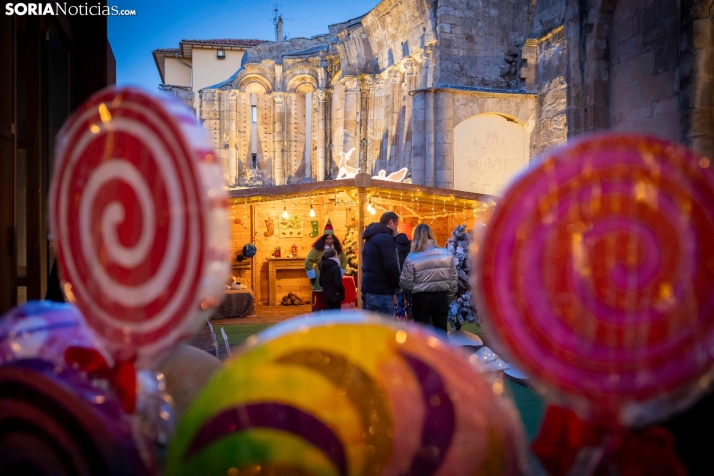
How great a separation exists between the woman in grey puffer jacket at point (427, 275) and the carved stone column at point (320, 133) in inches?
981

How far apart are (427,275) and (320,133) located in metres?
25.9

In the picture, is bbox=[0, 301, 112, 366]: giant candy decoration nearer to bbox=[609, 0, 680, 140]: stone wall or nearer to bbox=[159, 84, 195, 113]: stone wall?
bbox=[609, 0, 680, 140]: stone wall

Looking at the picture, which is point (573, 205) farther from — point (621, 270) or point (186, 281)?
point (186, 281)

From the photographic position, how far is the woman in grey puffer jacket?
6324 mm

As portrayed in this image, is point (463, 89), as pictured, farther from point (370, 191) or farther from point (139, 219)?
point (139, 219)

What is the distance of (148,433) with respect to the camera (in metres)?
1.24

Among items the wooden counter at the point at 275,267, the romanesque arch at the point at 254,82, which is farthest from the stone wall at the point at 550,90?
the romanesque arch at the point at 254,82

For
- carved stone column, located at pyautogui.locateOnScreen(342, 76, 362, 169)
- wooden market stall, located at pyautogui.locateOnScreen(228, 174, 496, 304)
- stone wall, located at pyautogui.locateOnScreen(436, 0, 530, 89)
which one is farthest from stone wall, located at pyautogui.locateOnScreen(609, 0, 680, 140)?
carved stone column, located at pyautogui.locateOnScreen(342, 76, 362, 169)

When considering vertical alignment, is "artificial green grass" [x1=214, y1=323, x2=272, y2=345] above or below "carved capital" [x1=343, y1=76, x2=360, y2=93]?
below

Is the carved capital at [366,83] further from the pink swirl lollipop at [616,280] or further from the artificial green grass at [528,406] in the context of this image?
the pink swirl lollipop at [616,280]

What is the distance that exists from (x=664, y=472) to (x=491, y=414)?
39 cm

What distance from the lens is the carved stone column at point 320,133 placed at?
31.1 meters

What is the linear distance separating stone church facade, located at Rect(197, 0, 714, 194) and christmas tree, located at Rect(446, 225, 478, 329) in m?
2.01

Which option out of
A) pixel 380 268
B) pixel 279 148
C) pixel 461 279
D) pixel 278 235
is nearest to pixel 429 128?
pixel 278 235
